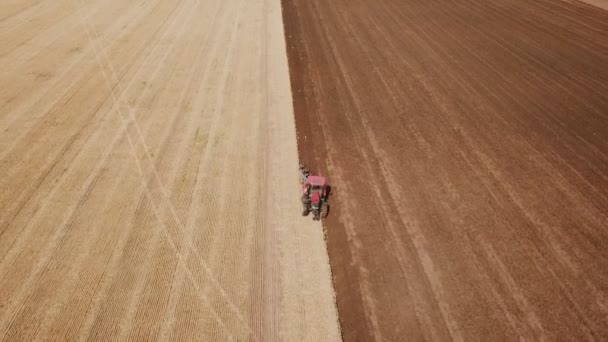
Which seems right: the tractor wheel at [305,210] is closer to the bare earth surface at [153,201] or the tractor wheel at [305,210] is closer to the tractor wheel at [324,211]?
the bare earth surface at [153,201]

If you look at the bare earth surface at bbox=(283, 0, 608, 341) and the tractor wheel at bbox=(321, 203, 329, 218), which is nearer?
the bare earth surface at bbox=(283, 0, 608, 341)

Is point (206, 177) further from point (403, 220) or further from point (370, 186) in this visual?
point (403, 220)

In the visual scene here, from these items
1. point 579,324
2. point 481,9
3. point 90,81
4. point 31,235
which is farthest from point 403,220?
point 481,9

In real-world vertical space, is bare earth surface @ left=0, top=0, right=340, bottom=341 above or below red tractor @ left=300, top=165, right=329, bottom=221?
below

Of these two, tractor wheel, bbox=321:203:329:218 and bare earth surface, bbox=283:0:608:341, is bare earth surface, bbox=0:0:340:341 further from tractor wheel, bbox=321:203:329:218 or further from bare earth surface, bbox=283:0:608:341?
bare earth surface, bbox=283:0:608:341

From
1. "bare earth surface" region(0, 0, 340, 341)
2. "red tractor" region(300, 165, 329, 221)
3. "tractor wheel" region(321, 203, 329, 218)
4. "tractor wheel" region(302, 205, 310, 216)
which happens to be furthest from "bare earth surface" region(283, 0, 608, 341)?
"bare earth surface" region(0, 0, 340, 341)

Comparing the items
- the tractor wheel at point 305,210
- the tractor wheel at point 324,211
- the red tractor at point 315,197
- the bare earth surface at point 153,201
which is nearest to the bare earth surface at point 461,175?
the tractor wheel at point 324,211

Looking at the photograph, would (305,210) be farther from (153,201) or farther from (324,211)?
(153,201)
